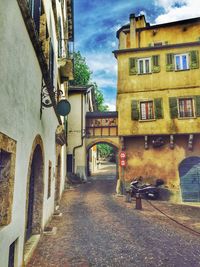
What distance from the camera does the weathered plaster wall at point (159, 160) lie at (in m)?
16.4

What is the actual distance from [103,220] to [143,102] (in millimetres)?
10048

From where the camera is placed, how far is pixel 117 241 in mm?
7168

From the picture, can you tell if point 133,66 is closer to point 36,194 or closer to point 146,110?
point 146,110

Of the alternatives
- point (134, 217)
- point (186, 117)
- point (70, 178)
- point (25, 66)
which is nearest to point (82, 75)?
point (70, 178)

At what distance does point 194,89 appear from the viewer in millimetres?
16609

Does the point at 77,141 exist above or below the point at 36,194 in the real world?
above

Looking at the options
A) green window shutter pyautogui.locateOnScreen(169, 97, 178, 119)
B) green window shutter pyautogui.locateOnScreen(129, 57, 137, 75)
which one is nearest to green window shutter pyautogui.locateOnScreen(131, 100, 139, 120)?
green window shutter pyautogui.locateOnScreen(129, 57, 137, 75)

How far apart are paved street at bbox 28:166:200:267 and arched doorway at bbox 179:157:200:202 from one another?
15.7 feet

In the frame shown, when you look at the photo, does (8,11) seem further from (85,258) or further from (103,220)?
(103,220)

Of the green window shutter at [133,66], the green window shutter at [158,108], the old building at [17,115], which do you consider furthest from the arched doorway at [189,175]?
the old building at [17,115]

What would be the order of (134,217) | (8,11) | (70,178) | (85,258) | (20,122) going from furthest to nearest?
(70,178) → (134,217) → (85,258) → (20,122) → (8,11)

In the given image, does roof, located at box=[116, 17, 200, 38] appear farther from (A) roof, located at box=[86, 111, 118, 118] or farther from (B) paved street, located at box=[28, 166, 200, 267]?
(B) paved street, located at box=[28, 166, 200, 267]

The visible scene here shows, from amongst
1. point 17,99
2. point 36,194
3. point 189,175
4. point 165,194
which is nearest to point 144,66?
point 189,175

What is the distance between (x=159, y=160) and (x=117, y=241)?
1042 cm
